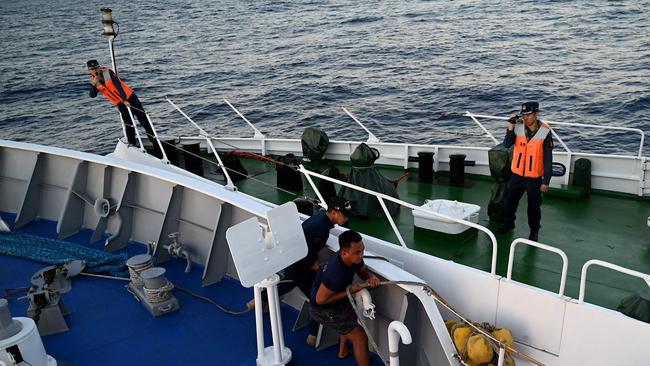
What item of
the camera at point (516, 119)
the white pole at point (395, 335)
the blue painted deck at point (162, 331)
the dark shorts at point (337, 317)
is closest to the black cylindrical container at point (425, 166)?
the camera at point (516, 119)

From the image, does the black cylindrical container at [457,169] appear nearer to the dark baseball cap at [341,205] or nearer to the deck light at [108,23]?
the dark baseball cap at [341,205]

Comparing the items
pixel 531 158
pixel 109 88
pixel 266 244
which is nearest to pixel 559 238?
pixel 531 158

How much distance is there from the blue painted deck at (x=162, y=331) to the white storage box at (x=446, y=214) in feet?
5.78

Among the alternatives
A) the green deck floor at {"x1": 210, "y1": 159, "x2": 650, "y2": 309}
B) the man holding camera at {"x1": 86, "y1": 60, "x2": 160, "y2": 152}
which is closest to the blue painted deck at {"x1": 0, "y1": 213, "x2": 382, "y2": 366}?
the green deck floor at {"x1": 210, "y1": 159, "x2": 650, "y2": 309}

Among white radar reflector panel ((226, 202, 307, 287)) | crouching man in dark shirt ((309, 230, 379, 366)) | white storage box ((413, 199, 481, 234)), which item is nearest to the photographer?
white radar reflector panel ((226, 202, 307, 287))

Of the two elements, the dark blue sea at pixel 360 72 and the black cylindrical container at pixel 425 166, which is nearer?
the black cylindrical container at pixel 425 166

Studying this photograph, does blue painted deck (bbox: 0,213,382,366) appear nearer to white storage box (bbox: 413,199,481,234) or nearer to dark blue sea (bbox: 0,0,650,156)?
white storage box (bbox: 413,199,481,234)

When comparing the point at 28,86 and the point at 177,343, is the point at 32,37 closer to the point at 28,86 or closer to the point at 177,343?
the point at 28,86

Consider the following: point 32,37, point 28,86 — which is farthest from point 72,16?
point 28,86

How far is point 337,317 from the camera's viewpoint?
14.9 feet

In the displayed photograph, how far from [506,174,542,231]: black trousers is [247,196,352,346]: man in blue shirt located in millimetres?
2183

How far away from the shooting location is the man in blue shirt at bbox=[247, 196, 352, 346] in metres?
4.71

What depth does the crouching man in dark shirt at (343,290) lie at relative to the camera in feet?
14.0

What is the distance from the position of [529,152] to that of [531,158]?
0.22ft
